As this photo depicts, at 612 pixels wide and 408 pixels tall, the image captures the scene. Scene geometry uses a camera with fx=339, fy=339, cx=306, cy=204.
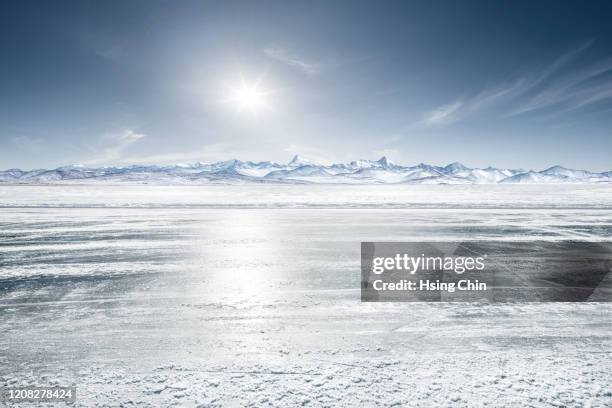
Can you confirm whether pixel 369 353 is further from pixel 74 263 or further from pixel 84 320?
pixel 74 263

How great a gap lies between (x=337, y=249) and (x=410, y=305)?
346 centimetres

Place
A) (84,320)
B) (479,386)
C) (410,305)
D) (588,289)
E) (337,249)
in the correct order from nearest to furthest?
(479,386) < (84,320) < (410,305) < (588,289) < (337,249)

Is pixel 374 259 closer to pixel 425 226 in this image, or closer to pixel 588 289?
pixel 588 289

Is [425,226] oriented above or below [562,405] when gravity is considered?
above

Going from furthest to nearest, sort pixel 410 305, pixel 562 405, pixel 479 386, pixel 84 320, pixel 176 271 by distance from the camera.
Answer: pixel 176 271
pixel 410 305
pixel 84 320
pixel 479 386
pixel 562 405

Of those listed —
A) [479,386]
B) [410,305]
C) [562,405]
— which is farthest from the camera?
[410,305]

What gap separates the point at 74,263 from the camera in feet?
20.6

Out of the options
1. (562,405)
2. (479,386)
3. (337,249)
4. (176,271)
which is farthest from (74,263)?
(562,405)

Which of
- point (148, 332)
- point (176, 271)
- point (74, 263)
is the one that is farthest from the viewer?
point (74, 263)

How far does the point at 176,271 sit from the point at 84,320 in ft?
6.88

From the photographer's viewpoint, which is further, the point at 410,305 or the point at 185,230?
the point at 185,230

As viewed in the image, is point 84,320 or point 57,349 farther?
point 84,320

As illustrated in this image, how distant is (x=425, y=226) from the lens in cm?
1128

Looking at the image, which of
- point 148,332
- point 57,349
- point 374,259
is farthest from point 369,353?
point 374,259
